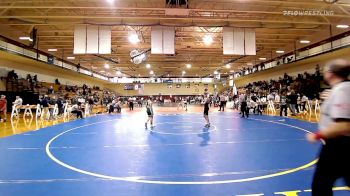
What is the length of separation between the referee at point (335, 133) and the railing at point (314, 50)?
1898 centimetres

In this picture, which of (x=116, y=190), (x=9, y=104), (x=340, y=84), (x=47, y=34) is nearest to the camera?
(x=340, y=84)

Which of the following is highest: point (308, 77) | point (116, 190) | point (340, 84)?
point (308, 77)

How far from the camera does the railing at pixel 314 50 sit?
1910 cm

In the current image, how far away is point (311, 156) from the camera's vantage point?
6254 mm

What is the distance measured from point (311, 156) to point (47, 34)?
19.8 m

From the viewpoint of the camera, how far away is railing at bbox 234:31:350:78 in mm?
19098

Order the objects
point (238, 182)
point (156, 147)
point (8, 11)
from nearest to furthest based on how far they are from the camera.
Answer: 1. point (238, 182)
2. point (156, 147)
3. point (8, 11)

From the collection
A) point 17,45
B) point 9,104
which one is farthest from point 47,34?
point 9,104

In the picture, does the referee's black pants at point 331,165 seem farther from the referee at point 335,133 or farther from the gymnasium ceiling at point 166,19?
the gymnasium ceiling at point 166,19

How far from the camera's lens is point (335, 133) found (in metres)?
2.41

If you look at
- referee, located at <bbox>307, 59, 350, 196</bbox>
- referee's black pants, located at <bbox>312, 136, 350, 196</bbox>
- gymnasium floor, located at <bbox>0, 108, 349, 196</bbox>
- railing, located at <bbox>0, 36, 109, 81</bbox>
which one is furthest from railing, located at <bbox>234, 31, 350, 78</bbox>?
railing, located at <bbox>0, 36, 109, 81</bbox>

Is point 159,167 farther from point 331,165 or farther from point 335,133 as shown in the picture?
point 335,133

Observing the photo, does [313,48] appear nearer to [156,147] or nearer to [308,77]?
[308,77]

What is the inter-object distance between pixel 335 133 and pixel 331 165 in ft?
1.39
